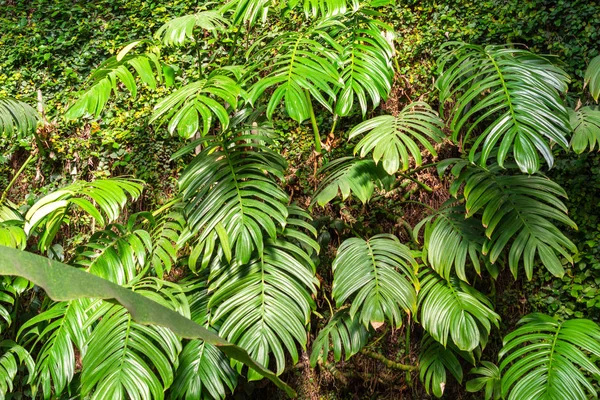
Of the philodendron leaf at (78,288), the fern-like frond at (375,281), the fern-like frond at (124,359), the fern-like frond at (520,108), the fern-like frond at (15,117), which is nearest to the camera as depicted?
the philodendron leaf at (78,288)

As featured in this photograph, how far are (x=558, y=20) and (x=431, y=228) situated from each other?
4.77 feet

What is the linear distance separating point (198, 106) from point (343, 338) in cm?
121

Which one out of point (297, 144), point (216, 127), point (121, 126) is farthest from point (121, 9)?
point (297, 144)

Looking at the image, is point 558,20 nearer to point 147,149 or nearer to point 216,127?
point 216,127

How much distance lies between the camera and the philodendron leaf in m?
0.34

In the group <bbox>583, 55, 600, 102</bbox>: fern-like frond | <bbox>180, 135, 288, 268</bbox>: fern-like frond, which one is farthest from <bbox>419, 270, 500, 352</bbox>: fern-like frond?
<bbox>583, 55, 600, 102</bbox>: fern-like frond

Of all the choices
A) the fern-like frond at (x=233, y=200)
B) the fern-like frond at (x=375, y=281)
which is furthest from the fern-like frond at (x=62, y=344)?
the fern-like frond at (x=375, y=281)

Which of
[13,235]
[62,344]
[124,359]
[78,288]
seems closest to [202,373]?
[124,359]

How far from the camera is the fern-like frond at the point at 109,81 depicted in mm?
2570

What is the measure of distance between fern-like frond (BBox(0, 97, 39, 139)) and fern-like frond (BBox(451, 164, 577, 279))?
2.47 metres

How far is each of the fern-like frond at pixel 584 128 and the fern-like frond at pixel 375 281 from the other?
0.85m

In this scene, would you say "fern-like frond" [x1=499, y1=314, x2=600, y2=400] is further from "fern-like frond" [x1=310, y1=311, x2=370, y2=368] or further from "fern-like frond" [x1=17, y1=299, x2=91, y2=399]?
"fern-like frond" [x1=17, y1=299, x2=91, y2=399]

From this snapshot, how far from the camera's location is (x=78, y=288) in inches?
13.6

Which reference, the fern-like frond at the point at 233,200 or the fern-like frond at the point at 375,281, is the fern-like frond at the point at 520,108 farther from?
the fern-like frond at the point at 233,200
